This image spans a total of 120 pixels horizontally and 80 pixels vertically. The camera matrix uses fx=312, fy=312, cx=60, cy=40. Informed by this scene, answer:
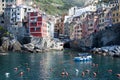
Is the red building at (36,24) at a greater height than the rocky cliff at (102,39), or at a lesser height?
greater

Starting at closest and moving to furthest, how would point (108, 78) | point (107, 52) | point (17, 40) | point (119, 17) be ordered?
point (108, 78) < point (107, 52) < point (119, 17) < point (17, 40)

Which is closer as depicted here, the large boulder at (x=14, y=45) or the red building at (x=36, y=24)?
the large boulder at (x=14, y=45)

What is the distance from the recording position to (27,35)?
157875mm

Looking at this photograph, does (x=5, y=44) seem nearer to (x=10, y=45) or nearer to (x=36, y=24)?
(x=10, y=45)

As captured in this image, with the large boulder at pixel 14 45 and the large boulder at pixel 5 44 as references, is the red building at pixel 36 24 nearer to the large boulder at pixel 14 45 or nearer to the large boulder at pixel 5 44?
the large boulder at pixel 14 45

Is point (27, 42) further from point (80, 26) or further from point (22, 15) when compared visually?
point (80, 26)

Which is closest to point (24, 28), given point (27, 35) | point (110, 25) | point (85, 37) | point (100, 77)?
point (27, 35)

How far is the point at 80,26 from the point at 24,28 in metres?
36.0

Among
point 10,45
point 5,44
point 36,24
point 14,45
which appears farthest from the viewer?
point 36,24

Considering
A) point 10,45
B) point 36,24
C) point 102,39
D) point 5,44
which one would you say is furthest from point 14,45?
point 102,39

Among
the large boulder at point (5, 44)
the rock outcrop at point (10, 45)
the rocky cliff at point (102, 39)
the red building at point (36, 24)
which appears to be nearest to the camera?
the rocky cliff at point (102, 39)

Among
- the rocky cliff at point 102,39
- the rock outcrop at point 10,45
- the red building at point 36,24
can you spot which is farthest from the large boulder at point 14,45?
the rocky cliff at point 102,39

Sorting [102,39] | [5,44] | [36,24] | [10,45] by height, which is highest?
[36,24]

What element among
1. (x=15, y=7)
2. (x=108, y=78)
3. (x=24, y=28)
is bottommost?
(x=108, y=78)
